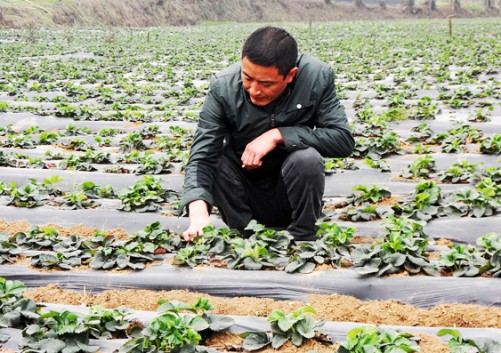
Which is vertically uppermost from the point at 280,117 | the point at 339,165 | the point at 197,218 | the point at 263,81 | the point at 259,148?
the point at 263,81

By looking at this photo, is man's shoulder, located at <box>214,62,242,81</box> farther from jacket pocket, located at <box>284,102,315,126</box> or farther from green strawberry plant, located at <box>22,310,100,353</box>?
green strawberry plant, located at <box>22,310,100,353</box>

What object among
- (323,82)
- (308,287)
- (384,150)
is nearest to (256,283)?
(308,287)

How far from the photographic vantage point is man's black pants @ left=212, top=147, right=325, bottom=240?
4531 mm

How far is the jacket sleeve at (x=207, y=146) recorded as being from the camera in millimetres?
4367

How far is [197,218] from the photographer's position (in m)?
4.12

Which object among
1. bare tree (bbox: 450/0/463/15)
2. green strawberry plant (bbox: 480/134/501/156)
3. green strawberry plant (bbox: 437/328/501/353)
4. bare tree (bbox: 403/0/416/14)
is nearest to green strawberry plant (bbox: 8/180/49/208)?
green strawberry plant (bbox: 437/328/501/353)

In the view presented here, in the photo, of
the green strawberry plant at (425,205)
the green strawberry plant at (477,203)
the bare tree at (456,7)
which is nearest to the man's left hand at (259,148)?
the green strawberry plant at (425,205)

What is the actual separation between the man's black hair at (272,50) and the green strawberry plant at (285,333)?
5.27 ft

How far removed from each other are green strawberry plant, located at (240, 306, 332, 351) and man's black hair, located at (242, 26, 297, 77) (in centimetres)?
161

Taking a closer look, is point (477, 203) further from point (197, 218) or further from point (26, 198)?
point (26, 198)

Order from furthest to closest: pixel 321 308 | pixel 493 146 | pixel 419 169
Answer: pixel 493 146, pixel 419 169, pixel 321 308

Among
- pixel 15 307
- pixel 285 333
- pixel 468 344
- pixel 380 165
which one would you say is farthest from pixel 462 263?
pixel 380 165

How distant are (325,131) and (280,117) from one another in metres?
0.32

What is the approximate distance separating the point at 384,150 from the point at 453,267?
3.55 meters
